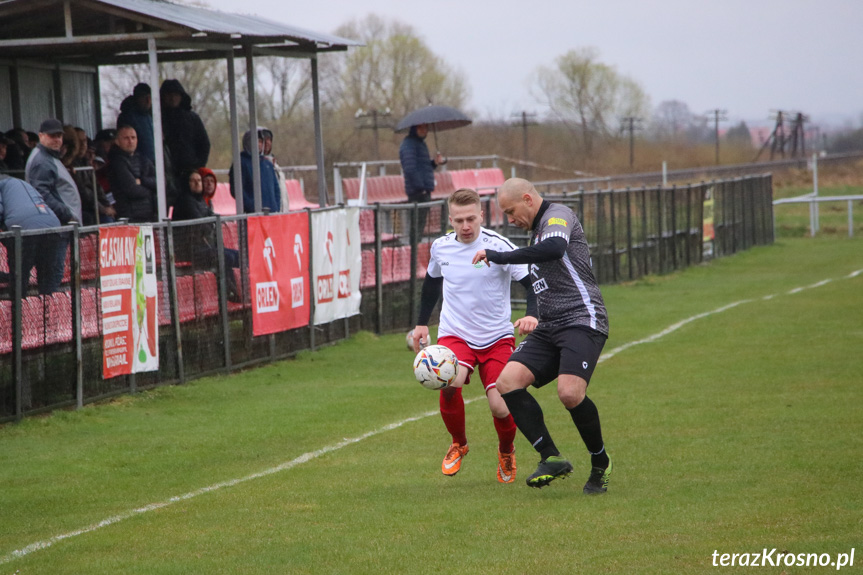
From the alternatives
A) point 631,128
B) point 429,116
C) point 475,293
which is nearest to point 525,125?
point 631,128

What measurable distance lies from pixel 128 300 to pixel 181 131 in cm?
443

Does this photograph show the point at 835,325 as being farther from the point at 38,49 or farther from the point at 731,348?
the point at 38,49

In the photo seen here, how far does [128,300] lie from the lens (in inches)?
453

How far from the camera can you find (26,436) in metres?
9.69

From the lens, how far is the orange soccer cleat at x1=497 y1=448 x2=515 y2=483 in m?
7.57

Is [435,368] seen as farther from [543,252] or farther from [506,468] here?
[543,252]

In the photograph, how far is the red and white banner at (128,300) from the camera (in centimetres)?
1120

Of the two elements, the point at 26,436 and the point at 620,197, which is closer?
the point at 26,436

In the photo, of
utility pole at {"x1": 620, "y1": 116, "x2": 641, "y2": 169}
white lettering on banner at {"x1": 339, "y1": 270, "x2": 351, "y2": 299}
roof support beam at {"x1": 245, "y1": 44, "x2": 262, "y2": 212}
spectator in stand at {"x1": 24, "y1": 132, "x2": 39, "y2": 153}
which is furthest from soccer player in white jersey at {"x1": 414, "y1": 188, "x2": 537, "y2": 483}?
utility pole at {"x1": 620, "y1": 116, "x2": 641, "y2": 169}

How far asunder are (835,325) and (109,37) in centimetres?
1085

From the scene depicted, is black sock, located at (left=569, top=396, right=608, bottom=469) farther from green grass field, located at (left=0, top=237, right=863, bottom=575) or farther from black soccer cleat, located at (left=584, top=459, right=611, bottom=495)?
green grass field, located at (left=0, top=237, right=863, bottom=575)

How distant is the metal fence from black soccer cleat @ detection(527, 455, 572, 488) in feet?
17.5

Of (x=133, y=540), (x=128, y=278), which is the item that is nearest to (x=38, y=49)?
(x=128, y=278)

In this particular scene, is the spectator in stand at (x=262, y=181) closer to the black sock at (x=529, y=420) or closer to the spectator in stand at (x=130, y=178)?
the spectator in stand at (x=130, y=178)
